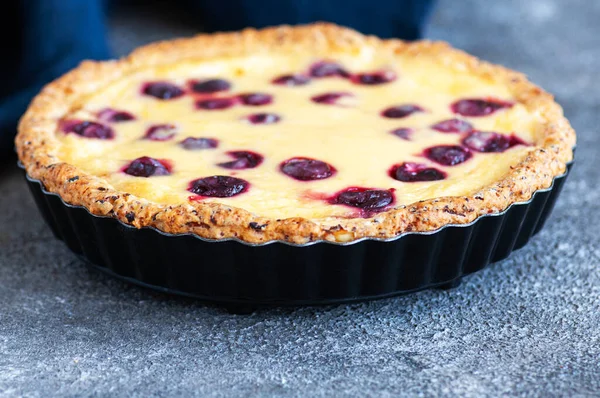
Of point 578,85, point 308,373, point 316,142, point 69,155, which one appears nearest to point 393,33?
point 578,85

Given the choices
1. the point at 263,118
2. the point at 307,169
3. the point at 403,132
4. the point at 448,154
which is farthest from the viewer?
the point at 263,118

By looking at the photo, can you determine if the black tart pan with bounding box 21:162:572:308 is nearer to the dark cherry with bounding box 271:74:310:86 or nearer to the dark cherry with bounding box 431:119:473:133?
the dark cherry with bounding box 431:119:473:133

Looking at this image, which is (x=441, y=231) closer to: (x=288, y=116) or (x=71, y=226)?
(x=288, y=116)

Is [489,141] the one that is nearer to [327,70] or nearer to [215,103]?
[327,70]

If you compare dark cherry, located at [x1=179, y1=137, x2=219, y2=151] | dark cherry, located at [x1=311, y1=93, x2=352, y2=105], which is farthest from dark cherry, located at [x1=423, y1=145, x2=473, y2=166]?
dark cherry, located at [x1=179, y1=137, x2=219, y2=151]

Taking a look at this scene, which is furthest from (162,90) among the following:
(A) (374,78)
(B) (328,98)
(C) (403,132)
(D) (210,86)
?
(C) (403,132)

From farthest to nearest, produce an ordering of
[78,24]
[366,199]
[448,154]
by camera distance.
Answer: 1. [78,24]
2. [448,154]
3. [366,199]
